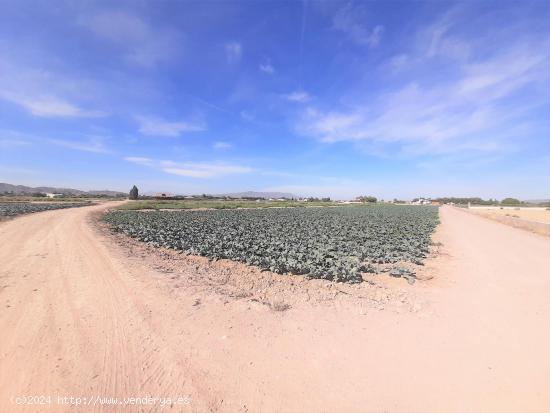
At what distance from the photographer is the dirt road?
13.3ft

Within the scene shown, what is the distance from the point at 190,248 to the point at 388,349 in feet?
35.3

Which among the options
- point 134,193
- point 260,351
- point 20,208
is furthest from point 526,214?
point 134,193

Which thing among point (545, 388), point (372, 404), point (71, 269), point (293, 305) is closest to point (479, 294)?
point (545, 388)

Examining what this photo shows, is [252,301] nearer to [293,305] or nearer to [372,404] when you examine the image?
[293,305]

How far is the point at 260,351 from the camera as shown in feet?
17.0

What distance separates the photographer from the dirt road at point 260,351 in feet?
13.3

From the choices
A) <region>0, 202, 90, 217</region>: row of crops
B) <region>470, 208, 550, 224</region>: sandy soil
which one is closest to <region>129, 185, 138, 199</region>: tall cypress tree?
<region>0, 202, 90, 217</region>: row of crops

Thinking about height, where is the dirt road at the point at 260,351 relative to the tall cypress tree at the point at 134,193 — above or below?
below

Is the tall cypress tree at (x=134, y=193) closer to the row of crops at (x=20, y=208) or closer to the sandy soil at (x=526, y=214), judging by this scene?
the row of crops at (x=20, y=208)

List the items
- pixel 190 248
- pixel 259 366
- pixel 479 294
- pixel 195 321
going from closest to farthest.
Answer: pixel 259 366, pixel 195 321, pixel 479 294, pixel 190 248

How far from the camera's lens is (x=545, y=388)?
4.46 meters

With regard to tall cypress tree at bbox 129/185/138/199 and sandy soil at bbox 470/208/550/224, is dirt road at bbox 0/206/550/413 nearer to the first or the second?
sandy soil at bbox 470/208/550/224

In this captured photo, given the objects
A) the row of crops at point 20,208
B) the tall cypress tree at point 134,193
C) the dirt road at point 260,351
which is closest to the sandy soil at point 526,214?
the dirt road at point 260,351

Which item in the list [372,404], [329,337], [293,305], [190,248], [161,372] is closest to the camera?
[372,404]
